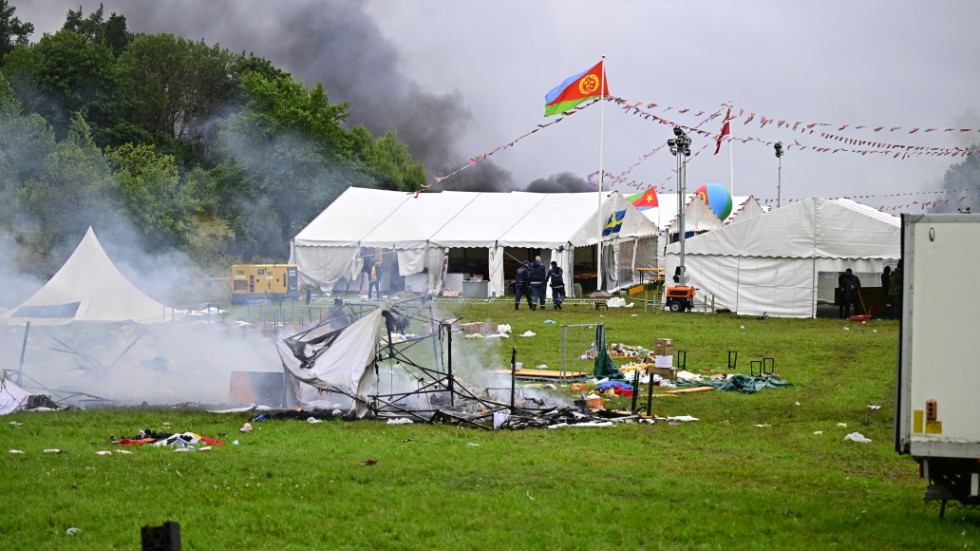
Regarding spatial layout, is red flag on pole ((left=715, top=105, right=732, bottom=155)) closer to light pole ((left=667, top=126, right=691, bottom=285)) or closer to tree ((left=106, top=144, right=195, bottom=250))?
light pole ((left=667, top=126, right=691, bottom=285))

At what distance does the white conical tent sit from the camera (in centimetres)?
2119

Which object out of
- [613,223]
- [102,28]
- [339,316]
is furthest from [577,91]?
[102,28]

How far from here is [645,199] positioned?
44844 millimetres

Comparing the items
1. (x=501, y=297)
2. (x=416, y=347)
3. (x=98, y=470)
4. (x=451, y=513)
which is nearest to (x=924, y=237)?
(x=451, y=513)

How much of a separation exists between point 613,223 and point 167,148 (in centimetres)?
3777

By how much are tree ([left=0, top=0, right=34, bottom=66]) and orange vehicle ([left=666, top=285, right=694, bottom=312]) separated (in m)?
58.1

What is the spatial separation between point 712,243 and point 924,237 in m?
22.0

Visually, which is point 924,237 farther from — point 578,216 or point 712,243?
point 578,216

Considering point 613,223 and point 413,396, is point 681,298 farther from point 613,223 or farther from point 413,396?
point 413,396

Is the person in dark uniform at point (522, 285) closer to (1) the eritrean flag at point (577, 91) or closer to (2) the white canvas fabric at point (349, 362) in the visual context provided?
(1) the eritrean flag at point (577, 91)

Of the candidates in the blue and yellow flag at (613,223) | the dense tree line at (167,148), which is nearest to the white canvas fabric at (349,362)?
the dense tree line at (167,148)

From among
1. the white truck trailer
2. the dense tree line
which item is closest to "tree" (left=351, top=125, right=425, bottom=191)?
the dense tree line

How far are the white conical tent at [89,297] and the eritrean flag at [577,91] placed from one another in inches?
598

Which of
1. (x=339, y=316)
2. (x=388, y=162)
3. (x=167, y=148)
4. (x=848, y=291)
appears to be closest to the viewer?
(x=339, y=316)
